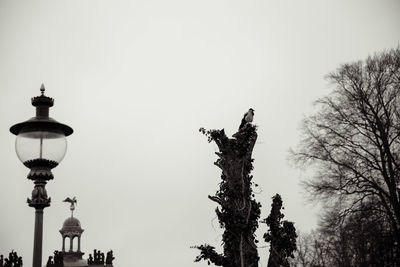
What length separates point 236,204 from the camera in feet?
39.1

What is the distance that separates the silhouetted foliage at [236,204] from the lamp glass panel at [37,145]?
517 cm

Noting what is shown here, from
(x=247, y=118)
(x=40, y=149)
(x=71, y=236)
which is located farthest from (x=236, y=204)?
(x=71, y=236)

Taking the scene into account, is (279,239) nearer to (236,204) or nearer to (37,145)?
(236,204)

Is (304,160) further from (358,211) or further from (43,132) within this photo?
(43,132)

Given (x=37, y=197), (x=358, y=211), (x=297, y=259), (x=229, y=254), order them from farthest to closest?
(x=297, y=259), (x=358, y=211), (x=229, y=254), (x=37, y=197)

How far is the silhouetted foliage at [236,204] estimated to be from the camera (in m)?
11.7

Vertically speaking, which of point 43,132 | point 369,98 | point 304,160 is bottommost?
point 43,132

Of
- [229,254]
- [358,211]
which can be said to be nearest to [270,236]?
[229,254]

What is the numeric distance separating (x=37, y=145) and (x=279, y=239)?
20.7 feet

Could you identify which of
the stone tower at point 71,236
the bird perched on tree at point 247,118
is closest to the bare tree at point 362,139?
the bird perched on tree at point 247,118

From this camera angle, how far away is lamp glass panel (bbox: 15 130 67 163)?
7.75 meters

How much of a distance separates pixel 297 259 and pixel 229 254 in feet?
160

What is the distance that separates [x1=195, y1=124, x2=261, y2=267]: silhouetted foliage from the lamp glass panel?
517 cm

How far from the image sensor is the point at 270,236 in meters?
11.9
